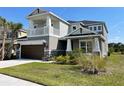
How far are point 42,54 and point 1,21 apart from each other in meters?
6.96

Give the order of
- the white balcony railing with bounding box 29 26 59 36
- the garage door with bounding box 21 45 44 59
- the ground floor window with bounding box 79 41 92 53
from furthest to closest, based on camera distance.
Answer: the garage door with bounding box 21 45 44 59
the ground floor window with bounding box 79 41 92 53
the white balcony railing with bounding box 29 26 59 36

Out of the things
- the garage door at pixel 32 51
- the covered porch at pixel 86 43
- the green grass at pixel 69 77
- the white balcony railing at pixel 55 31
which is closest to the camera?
the green grass at pixel 69 77

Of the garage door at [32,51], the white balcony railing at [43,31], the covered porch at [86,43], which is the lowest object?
the garage door at [32,51]

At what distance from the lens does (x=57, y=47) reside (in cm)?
2464

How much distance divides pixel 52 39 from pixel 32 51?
3767 millimetres

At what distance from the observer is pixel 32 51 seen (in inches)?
993

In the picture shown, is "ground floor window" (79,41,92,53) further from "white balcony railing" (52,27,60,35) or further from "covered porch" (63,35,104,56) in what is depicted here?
"white balcony railing" (52,27,60,35)

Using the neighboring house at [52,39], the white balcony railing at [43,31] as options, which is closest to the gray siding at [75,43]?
the neighboring house at [52,39]

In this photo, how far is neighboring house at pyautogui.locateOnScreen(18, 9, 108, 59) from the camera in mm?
22797

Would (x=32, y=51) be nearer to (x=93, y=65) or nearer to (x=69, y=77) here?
(x=93, y=65)

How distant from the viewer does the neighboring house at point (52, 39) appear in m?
22.8

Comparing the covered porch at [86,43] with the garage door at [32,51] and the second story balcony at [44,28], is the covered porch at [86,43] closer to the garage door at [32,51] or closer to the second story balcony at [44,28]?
the second story balcony at [44,28]

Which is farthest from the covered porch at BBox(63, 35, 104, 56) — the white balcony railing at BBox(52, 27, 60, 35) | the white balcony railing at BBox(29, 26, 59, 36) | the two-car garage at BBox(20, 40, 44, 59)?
the two-car garage at BBox(20, 40, 44, 59)
